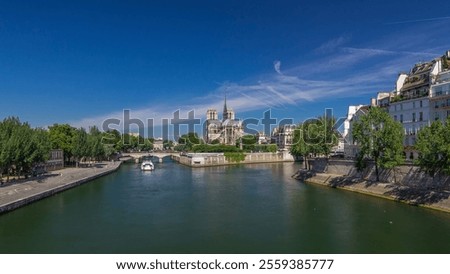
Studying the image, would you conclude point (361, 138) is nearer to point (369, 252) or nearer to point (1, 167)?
point (369, 252)

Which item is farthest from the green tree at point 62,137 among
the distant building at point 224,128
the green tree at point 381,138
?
the distant building at point 224,128

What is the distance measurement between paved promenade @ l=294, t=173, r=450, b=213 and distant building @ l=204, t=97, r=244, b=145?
102 metres

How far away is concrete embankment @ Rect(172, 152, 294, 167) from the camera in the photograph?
80912mm

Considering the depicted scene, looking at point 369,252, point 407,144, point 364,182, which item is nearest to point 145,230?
point 369,252

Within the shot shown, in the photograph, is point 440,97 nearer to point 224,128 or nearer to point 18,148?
point 18,148

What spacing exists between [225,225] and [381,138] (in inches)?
653

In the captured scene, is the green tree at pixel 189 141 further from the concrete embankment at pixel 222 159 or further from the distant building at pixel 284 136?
the distant building at pixel 284 136

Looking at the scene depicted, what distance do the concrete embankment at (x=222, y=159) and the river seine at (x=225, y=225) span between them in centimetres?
4719

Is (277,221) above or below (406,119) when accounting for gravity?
below

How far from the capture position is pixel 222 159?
86.8 metres

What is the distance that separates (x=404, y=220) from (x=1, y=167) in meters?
31.6

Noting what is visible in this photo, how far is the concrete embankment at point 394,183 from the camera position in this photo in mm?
25823

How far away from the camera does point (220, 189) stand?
38.8 metres

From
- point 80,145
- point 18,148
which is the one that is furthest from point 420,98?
point 80,145
